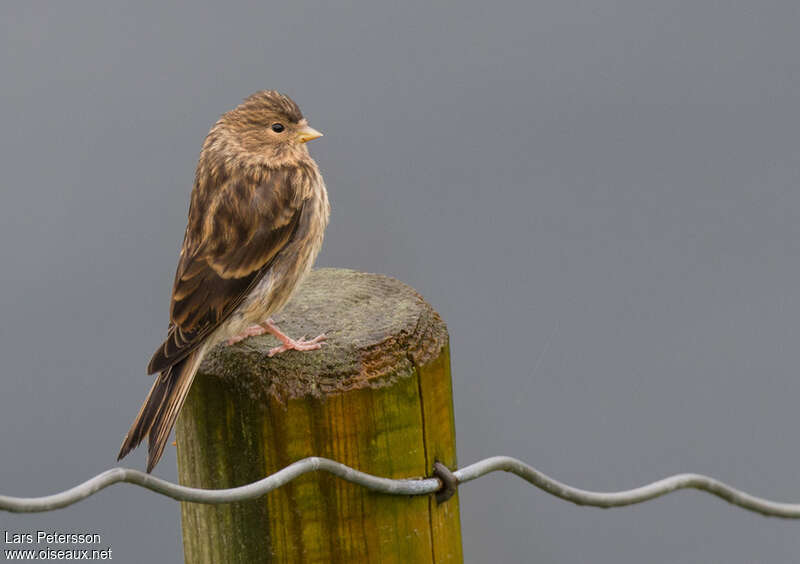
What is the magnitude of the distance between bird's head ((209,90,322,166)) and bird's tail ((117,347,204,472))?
1190 mm

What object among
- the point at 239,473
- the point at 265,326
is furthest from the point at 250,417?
the point at 265,326

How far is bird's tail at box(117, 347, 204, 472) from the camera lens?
281 cm

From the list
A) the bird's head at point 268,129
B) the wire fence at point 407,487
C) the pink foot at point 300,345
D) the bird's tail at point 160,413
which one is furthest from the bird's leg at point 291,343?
the bird's head at point 268,129

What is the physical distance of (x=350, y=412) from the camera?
8.64ft

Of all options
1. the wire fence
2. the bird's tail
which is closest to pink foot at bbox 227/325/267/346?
the bird's tail

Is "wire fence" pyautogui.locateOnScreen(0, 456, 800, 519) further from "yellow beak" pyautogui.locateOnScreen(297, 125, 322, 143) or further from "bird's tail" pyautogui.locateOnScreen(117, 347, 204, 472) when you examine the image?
"yellow beak" pyautogui.locateOnScreen(297, 125, 322, 143)

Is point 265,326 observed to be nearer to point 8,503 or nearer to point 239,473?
point 239,473

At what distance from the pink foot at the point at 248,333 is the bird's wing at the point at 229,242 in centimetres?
8

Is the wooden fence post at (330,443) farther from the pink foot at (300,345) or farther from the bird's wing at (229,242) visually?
the bird's wing at (229,242)

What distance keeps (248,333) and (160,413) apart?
409 mm

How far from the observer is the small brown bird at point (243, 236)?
3.10 m

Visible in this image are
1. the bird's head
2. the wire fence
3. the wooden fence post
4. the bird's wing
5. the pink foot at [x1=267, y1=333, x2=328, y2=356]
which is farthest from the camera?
the bird's head

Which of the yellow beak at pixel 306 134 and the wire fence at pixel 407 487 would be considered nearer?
the wire fence at pixel 407 487

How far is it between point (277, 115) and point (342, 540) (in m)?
1.85
